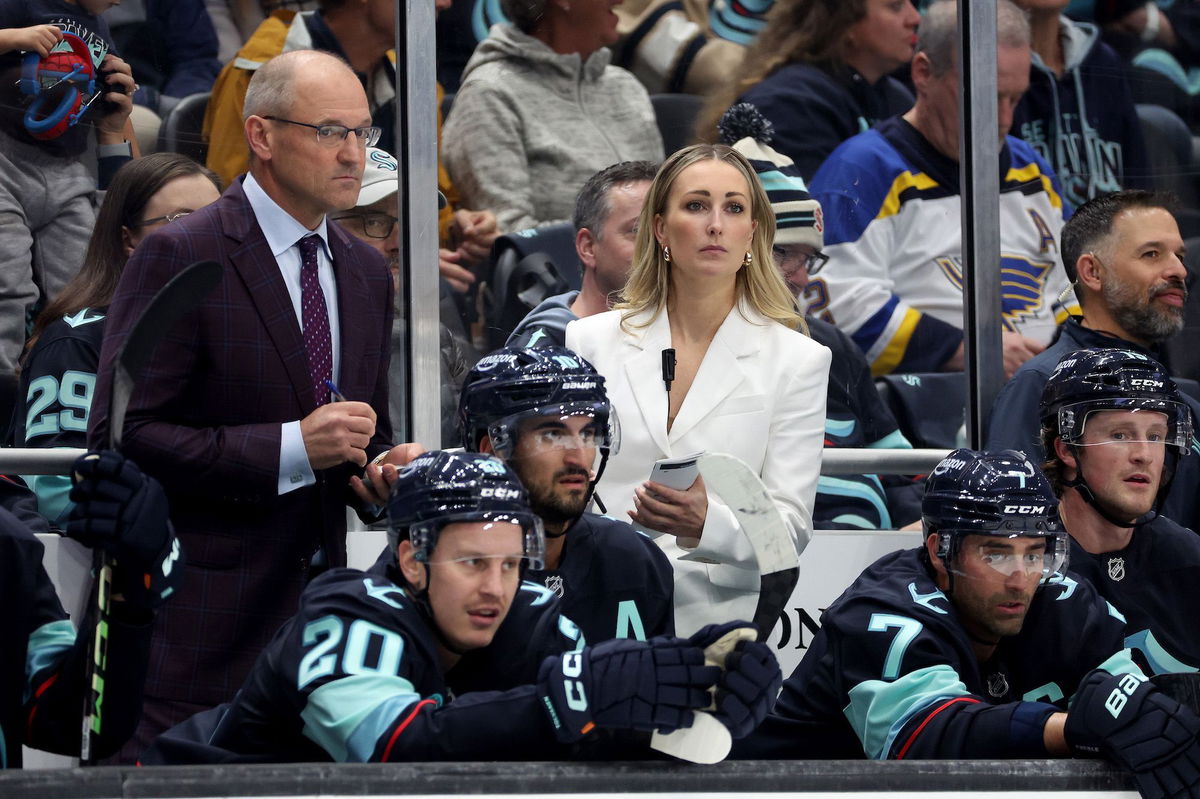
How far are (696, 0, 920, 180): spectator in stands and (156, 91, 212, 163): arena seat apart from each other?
1117mm

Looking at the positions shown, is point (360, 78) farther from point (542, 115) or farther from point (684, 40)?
point (684, 40)

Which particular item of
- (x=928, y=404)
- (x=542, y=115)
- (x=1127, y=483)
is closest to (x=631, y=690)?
(x=1127, y=483)

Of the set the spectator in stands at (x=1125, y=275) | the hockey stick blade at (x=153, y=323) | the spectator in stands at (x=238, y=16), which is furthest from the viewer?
the spectator in stands at (x=1125, y=275)

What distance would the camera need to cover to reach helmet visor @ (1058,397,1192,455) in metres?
3.41

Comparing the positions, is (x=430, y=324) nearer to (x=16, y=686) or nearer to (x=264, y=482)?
(x=264, y=482)

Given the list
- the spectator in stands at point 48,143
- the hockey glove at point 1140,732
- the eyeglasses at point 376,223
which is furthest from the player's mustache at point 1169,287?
the spectator in stands at point 48,143

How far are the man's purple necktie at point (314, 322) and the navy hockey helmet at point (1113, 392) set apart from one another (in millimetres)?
1415

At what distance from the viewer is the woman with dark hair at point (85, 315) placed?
3.45 metres

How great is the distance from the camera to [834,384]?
3.91 metres

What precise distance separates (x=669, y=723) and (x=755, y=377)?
117cm

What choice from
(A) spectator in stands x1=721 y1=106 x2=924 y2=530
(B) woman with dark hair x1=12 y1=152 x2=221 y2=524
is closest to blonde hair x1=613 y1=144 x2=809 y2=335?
(A) spectator in stands x1=721 y1=106 x2=924 y2=530

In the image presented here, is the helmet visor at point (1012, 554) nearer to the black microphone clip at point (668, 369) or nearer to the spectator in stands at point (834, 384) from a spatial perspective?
the black microphone clip at point (668, 369)

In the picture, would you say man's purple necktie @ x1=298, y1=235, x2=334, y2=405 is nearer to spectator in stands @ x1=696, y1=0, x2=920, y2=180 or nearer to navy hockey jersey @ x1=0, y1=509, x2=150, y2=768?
navy hockey jersey @ x1=0, y1=509, x2=150, y2=768

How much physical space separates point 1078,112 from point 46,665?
2774 millimetres
